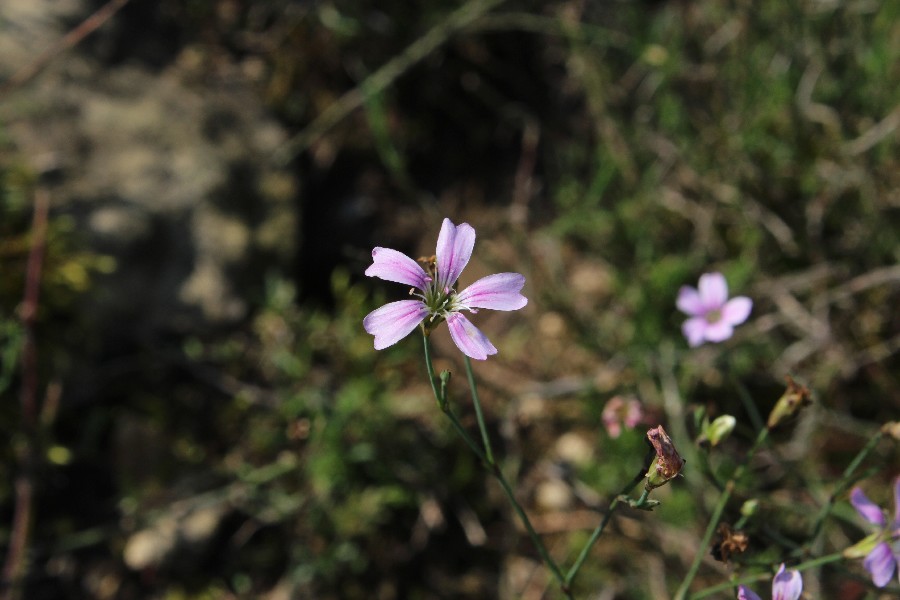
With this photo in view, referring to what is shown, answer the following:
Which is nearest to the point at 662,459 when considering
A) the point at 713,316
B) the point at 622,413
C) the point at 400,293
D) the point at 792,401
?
the point at 792,401

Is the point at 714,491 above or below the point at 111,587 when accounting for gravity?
below

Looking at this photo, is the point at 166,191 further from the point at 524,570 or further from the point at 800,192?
the point at 800,192

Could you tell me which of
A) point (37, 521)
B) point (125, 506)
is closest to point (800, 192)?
point (125, 506)

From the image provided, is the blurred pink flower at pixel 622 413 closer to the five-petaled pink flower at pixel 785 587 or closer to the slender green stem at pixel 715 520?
the slender green stem at pixel 715 520

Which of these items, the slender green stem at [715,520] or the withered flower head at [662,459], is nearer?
the withered flower head at [662,459]

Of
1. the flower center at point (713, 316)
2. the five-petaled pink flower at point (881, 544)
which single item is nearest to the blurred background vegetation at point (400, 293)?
the flower center at point (713, 316)

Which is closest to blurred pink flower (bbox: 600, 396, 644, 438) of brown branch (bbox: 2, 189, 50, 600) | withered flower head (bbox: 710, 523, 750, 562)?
withered flower head (bbox: 710, 523, 750, 562)

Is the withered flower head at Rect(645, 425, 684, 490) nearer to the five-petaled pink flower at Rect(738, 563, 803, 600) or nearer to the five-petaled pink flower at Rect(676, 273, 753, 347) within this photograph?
the five-petaled pink flower at Rect(738, 563, 803, 600)
